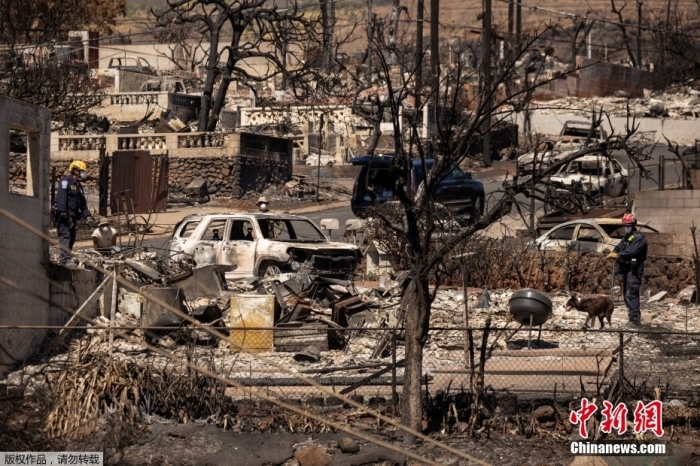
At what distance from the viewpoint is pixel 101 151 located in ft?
111

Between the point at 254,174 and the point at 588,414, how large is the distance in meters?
24.1

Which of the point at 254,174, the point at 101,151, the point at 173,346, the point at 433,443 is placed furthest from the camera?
the point at 254,174

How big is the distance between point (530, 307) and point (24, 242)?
696 cm

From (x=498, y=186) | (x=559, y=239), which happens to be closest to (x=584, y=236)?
(x=559, y=239)

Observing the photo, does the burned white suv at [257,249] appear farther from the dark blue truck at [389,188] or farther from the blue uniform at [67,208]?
the dark blue truck at [389,188]

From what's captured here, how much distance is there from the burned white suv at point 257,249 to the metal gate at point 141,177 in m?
11.2

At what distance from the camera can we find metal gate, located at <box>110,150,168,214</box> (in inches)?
1305

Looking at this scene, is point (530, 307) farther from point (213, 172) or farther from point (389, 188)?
point (213, 172)

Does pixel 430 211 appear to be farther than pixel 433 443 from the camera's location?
Yes

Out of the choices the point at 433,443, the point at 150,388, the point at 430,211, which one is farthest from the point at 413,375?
the point at 150,388

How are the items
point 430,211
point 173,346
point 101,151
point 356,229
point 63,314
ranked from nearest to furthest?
point 430,211, point 173,346, point 63,314, point 356,229, point 101,151

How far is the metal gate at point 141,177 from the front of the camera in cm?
3316

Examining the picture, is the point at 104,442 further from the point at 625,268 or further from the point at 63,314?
the point at 625,268

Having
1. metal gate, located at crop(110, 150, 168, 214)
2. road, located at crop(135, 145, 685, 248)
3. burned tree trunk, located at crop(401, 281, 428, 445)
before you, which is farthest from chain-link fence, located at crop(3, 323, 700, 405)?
metal gate, located at crop(110, 150, 168, 214)
